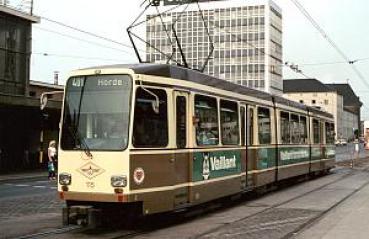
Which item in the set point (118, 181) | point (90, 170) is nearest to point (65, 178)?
point (90, 170)

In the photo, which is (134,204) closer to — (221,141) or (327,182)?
(221,141)

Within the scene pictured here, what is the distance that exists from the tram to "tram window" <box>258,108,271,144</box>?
10.9 ft

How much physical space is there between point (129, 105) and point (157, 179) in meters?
1.51

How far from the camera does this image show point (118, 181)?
11.3 m

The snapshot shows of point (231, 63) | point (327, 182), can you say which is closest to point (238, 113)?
point (327, 182)

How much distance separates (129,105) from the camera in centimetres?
1154

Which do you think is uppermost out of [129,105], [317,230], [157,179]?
[129,105]

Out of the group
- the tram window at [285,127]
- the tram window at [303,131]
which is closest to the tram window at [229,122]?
the tram window at [285,127]

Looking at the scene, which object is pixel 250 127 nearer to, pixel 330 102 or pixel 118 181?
pixel 118 181

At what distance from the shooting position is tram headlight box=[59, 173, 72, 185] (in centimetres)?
1182

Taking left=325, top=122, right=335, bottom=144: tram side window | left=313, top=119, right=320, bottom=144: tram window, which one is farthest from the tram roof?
left=325, top=122, right=335, bottom=144: tram side window

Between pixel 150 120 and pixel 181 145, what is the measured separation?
1.19 m

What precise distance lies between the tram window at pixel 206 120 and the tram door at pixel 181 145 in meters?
0.60

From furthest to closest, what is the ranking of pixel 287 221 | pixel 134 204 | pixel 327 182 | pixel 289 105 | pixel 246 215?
1. pixel 327 182
2. pixel 289 105
3. pixel 246 215
4. pixel 287 221
5. pixel 134 204
